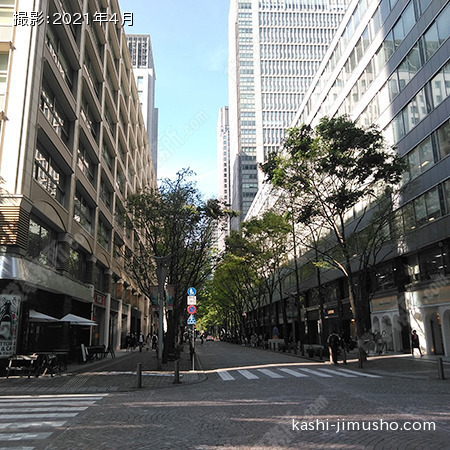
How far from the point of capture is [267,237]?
126ft

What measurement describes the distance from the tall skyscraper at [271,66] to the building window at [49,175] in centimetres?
11004

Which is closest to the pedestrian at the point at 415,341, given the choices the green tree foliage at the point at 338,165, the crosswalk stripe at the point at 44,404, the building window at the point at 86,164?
the green tree foliage at the point at 338,165

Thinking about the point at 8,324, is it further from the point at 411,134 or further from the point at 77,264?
the point at 411,134

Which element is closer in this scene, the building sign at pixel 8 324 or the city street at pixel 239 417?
the city street at pixel 239 417

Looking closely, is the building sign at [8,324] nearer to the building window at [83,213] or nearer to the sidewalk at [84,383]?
the sidewalk at [84,383]

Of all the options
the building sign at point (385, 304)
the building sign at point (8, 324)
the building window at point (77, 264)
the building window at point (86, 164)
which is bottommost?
the building sign at point (8, 324)

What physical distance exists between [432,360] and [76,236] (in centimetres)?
2160

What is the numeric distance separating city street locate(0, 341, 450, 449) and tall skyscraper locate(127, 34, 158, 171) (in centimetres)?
13693

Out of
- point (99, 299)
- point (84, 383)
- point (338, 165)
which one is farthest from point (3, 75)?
point (99, 299)

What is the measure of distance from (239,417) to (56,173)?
19589 millimetres

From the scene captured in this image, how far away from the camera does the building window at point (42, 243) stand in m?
20.0

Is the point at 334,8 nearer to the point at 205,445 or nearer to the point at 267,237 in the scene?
the point at 267,237

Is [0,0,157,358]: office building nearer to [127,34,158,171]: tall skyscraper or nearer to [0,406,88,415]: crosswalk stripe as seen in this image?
[0,406,88,415]: crosswalk stripe

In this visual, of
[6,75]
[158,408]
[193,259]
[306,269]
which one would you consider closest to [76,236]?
[193,259]
